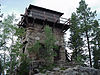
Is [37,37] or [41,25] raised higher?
[41,25]

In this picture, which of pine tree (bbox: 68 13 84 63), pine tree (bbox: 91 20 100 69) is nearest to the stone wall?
pine tree (bbox: 68 13 84 63)

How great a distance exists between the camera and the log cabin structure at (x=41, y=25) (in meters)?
23.5

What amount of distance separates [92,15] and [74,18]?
3030mm

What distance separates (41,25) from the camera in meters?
25.0

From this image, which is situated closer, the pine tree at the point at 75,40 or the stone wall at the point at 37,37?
the stone wall at the point at 37,37

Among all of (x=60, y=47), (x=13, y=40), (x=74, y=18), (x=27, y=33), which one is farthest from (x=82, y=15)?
(x=13, y=40)

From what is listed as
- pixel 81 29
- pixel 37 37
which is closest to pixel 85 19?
pixel 81 29

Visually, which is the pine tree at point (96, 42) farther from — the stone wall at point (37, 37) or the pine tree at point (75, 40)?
the stone wall at point (37, 37)

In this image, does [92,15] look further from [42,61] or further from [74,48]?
[42,61]

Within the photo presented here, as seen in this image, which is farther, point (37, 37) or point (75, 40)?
point (75, 40)

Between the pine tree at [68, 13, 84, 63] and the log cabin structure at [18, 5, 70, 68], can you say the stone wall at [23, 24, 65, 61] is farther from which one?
the pine tree at [68, 13, 84, 63]

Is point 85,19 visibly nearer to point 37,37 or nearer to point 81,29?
point 81,29

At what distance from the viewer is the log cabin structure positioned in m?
23.5

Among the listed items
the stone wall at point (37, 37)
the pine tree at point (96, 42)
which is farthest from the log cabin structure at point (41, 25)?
the pine tree at point (96, 42)
